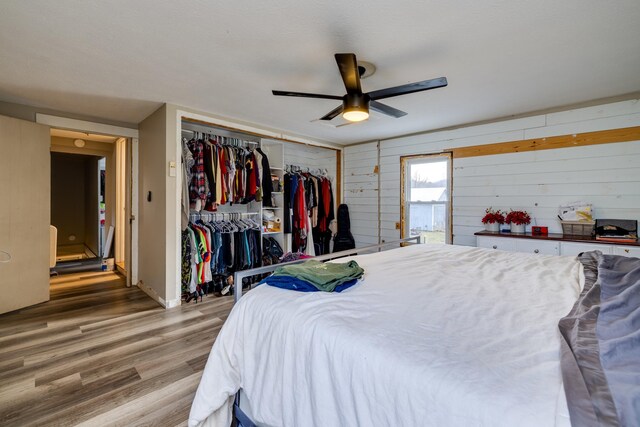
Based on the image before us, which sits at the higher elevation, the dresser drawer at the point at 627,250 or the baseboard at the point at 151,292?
the dresser drawer at the point at 627,250

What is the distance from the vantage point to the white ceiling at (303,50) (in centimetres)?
A: 172

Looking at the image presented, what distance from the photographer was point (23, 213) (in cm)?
323

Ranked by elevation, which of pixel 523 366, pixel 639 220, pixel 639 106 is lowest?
pixel 523 366

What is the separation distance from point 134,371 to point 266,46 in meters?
2.45

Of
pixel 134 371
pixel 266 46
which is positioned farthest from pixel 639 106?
pixel 134 371

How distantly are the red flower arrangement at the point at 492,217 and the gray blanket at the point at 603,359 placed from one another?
2.67 meters

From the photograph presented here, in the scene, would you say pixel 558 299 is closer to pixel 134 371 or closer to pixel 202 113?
pixel 134 371

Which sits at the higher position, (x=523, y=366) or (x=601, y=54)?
(x=601, y=54)

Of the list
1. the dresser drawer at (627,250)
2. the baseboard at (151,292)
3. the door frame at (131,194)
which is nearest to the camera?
the dresser drawer at (627,250)

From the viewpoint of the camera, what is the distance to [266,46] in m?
2.10

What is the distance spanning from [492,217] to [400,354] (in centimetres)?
348

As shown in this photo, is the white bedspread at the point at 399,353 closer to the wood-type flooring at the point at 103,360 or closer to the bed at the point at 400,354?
the bed at the point at 400,354

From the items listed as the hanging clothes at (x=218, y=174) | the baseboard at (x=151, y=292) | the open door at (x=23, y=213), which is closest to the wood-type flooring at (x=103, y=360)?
the baseboard at (x=151, y=292)

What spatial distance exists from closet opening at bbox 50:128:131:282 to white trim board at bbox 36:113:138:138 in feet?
0.70
